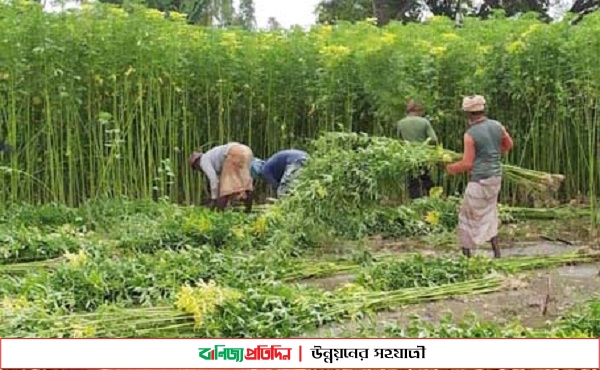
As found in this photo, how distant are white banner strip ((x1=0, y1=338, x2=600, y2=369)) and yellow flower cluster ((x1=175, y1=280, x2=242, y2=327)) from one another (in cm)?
81

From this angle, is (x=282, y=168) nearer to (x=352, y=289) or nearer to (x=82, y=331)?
(x=352, y=289)

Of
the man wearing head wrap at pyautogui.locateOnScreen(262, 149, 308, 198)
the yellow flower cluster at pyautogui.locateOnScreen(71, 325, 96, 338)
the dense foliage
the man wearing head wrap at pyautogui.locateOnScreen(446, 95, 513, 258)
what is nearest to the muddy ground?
the man wearing head wrap at pyautogui.locateOnScreen(446, 95, 513, 258)

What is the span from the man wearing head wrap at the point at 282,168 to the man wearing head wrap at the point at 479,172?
6.25 feet

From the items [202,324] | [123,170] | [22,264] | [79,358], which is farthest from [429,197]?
[79,358]

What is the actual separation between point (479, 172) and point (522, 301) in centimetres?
184

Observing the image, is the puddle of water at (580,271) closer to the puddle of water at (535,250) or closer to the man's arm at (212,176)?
the puddle of water at (535,250)

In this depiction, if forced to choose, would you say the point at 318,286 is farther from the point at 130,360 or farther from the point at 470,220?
the point at 130,360

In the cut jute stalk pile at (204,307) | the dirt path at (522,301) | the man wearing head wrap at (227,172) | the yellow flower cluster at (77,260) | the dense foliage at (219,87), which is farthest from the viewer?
the dense foliage at (219,87)

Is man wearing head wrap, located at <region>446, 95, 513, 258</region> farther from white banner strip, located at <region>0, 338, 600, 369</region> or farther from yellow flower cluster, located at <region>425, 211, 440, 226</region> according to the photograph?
white banner strip, located at <region>0, 338, 600, 369</region>

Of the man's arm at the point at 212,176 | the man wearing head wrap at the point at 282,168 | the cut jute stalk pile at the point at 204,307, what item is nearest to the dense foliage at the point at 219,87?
the man's arm at the point at 212,176

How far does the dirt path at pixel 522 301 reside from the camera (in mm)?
5648

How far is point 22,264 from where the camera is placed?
7.51 meters

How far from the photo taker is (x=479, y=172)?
7.77 meters

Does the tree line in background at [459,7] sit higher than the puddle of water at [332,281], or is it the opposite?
the tree line in background at [459,7]
